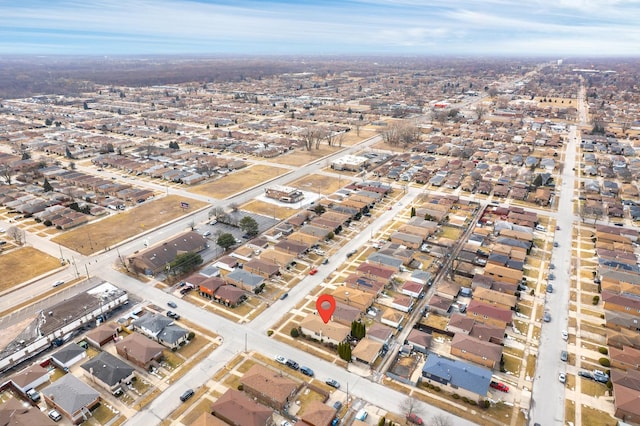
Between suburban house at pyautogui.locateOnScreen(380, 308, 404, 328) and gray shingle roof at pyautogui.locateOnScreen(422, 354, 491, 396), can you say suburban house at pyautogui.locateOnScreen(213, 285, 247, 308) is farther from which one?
gray shingle roof at pyautogui.locateOnScreen(422, 354, 491, 396)

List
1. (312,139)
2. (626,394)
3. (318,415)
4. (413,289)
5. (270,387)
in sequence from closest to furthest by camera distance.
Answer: (318,415) < (626,394) < (270,387) < (413,289) < (312,139)

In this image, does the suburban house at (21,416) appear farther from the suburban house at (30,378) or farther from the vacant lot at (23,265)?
the vacant lot at (23,265)

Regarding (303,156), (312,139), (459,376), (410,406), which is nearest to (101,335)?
(410,406)

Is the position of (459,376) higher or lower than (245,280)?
higher

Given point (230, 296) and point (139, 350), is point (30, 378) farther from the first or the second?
point (230, 296)

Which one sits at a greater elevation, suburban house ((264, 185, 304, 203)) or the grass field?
suburban house ((264, 185, 304, 203))

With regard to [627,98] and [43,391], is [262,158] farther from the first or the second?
[627,98]

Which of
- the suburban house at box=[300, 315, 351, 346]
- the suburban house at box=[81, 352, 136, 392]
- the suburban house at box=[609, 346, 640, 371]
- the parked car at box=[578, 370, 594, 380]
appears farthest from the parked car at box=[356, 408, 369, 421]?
the suburban house at box=[609, 346, 640, 371]
